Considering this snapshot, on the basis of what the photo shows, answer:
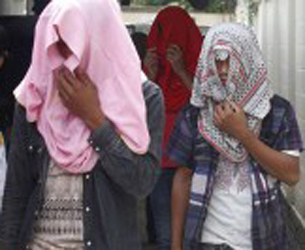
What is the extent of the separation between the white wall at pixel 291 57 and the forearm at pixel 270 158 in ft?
12.6

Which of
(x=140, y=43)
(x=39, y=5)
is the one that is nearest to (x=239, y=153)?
(x=39, y=5)

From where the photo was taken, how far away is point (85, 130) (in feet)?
7.73

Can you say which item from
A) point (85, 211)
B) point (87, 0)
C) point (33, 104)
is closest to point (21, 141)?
point (33, 104)

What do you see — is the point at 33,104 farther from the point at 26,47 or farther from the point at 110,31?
the point at 26,47

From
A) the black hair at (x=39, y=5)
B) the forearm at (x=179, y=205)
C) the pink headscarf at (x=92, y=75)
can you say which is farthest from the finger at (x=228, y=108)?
the black hair at (x=39, y=5)

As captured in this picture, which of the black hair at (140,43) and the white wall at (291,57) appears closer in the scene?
the black hair at (140,43)

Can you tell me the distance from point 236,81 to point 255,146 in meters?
0.28

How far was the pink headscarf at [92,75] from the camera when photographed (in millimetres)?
2301

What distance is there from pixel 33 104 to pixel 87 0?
387mm

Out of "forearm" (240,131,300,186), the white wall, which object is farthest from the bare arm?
the white wall

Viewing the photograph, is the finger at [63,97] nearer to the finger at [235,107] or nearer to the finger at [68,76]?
the finger at [68,76]

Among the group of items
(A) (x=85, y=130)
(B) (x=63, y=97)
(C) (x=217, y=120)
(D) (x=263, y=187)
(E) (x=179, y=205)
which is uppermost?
(B) (x=63, y=97)

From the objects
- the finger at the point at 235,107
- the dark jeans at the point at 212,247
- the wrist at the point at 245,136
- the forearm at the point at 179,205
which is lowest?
the dark jeans at the point at 212,247

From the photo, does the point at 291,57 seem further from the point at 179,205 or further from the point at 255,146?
the point at 255,146
